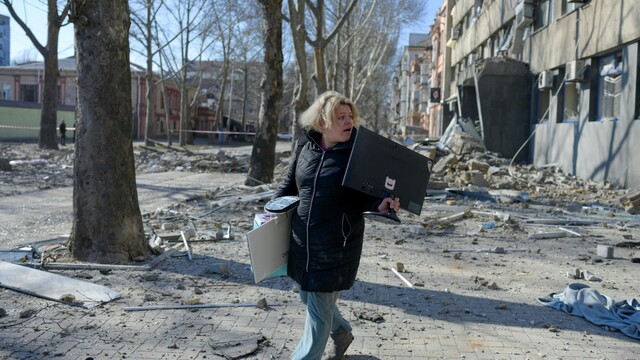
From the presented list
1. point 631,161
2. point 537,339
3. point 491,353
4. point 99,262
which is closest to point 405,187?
point 491,353

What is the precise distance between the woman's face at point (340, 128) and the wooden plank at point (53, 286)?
2844 millimetres

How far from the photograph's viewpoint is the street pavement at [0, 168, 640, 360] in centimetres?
457

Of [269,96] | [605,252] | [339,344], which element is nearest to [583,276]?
[605,252]

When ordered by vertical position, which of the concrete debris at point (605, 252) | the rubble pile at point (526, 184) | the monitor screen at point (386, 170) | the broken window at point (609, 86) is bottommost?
the concrete debris at point (605, 252)

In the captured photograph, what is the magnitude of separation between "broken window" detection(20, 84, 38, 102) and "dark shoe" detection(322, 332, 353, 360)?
7141cm

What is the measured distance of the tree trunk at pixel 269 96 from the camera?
1416cm

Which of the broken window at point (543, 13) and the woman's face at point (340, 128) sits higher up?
the broken window at point (543, 13)

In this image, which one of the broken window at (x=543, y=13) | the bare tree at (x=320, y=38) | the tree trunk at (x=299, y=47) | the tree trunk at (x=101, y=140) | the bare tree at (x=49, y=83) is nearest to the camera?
the tree trunk at (x=101, y=140)

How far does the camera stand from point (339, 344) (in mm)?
4309

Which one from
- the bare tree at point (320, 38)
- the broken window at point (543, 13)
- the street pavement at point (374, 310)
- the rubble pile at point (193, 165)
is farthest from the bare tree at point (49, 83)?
the street pavement at point (374, 310)

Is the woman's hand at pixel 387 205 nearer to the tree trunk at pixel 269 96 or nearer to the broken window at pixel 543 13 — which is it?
the tree trunk at pixel 269 96

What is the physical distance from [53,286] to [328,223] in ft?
10.7

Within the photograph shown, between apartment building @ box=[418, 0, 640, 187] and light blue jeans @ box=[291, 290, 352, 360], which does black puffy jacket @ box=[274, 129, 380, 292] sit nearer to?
light blue jeans @ box=[291, 290, 352, 360]

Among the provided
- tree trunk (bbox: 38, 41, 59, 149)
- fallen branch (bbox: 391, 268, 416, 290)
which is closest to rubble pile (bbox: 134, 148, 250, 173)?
tree trunk (bbox: 38, 41, 59, 149)
